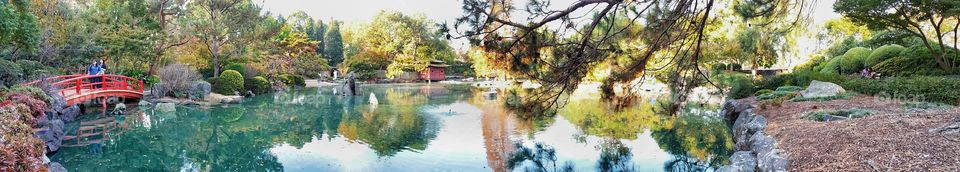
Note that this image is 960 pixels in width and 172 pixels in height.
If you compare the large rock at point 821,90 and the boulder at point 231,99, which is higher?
the large rock at point 821,90

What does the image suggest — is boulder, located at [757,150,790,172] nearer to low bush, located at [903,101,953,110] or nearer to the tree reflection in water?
the tree reflection in water

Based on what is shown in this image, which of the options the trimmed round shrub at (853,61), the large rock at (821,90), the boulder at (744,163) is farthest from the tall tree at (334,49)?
the boulder at (744,163)

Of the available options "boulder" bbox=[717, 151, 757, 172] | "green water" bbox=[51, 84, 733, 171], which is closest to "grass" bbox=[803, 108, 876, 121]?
"green water" bbox=[51, 84, 733, 171]

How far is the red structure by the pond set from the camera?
3675 centimetres

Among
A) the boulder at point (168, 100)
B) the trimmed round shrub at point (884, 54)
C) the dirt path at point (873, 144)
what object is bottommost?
the boulder at point (168, 100)

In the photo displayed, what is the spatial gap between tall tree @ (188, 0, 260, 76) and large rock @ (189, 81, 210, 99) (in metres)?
3.81

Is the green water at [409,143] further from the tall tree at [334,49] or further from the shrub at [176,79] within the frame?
the tall tree at [334,49]

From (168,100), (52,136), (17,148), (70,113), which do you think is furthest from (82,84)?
(17,148)

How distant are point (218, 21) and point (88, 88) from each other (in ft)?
25.6

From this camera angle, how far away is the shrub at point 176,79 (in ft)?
49.9

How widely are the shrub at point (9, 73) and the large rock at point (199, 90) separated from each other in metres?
5.33

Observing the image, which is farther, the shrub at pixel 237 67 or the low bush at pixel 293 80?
the low bush at pixel 293 80

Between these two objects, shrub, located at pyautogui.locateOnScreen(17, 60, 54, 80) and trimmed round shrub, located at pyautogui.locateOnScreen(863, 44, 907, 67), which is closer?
shrub, located at pyautogui.locateOnScreen(17, 60, 54, 80)

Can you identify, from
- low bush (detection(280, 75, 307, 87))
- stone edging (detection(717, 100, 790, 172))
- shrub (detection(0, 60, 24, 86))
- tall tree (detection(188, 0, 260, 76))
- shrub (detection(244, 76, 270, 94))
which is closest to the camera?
stone edging (detection(717, 100, 790, 172))
